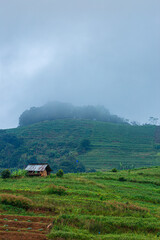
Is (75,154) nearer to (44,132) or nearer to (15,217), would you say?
(44,132)

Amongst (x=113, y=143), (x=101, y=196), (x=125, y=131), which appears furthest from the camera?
(x=125, y=131)

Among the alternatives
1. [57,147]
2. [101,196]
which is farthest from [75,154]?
[101,196]

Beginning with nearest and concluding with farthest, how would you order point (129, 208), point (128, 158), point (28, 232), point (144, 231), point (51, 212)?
1. point (28, 232)
2. point (144, 231)
3. point (51, 212)
4. point (129, 208)
5. point (128, 158)

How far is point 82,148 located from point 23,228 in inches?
4145

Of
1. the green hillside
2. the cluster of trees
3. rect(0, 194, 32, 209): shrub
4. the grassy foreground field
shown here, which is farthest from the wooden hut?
the cluster of trees

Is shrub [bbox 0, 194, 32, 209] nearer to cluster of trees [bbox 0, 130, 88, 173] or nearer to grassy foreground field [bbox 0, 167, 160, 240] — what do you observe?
grassy foreground field [bbox 0, 167, 160, 240]

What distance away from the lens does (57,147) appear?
406 ft

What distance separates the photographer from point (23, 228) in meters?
11.6

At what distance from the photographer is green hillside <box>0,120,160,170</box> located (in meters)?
99.4

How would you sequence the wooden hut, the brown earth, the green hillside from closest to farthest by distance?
the brown earth, the wooden hut, the green hillside

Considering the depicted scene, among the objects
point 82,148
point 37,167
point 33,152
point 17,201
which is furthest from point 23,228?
point 33,152

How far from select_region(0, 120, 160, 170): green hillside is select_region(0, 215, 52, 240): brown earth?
7523 centimetres

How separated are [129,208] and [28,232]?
31.8 ft

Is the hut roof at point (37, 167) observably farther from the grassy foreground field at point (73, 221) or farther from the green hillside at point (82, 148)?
the green hillside at point (82, 148)
